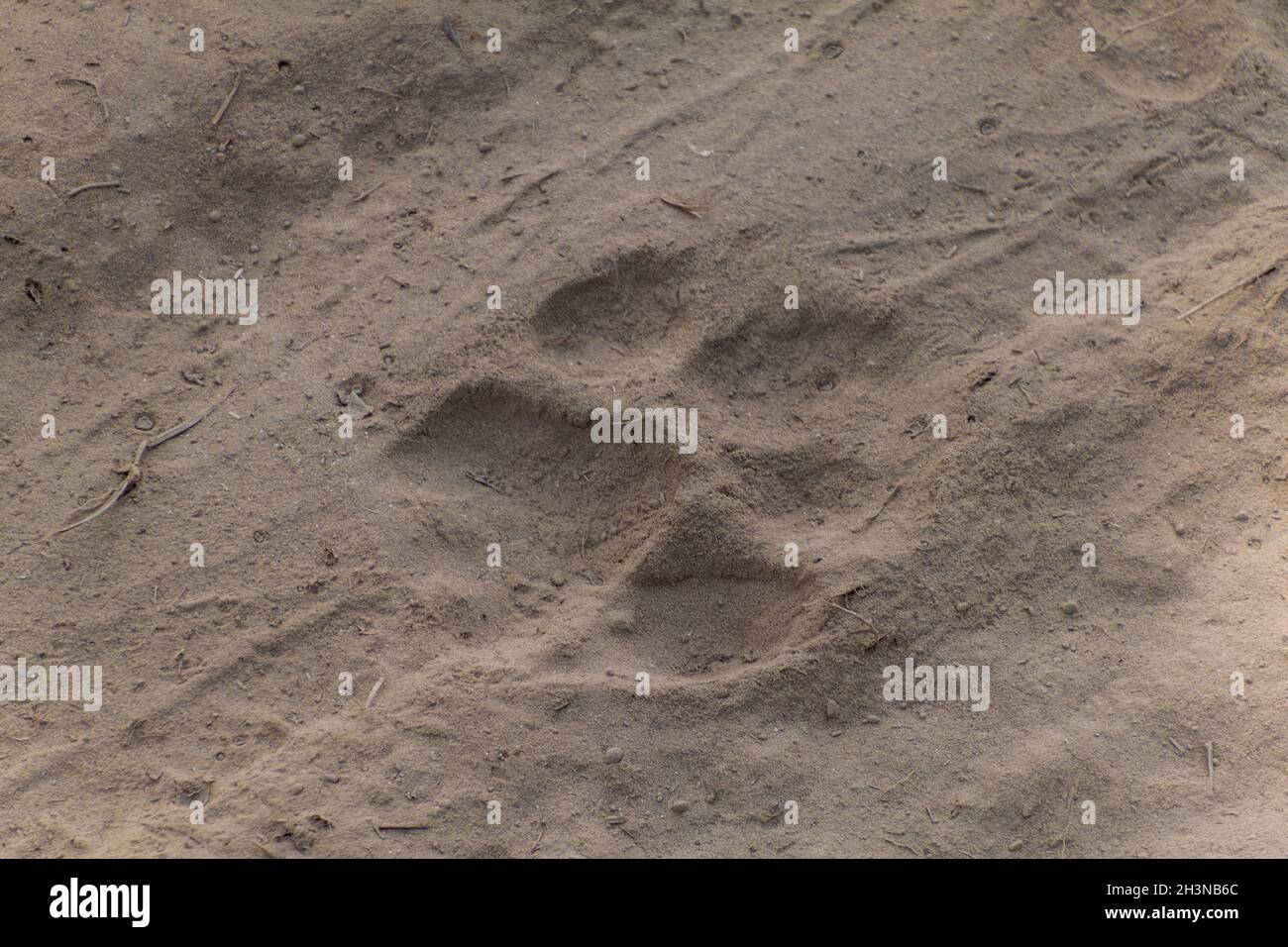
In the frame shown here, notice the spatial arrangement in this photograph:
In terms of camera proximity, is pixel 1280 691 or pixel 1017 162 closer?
pixel 1280 691

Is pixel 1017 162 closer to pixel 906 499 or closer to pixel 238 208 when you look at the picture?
pixel 906 499

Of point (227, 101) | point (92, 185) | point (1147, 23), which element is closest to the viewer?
point (92, 185)

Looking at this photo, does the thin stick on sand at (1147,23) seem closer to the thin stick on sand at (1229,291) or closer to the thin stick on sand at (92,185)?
the thin stick on sand at (1229,291)

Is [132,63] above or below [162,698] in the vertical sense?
above

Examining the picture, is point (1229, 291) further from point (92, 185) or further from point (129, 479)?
point (92, 185)

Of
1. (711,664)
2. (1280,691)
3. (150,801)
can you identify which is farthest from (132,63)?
(1280,691)

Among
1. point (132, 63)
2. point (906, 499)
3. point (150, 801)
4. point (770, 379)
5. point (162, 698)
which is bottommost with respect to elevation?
point (150, 801)

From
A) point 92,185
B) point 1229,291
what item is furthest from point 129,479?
point 1229,291

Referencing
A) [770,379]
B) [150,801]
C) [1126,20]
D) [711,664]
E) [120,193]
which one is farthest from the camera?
[1126,20]

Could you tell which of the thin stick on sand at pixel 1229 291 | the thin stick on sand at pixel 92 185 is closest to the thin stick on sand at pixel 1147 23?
the thin stick on sand at pixel 1229 291
